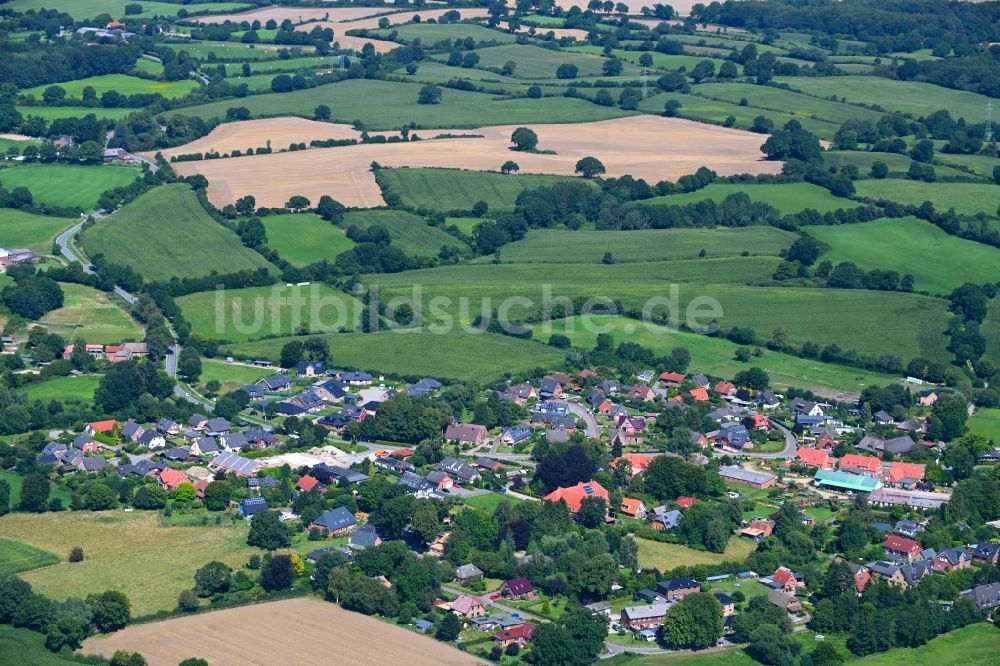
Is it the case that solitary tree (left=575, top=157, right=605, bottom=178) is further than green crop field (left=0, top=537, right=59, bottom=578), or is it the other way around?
solitary tree (left=575, top=157, right=605, bottom=178)

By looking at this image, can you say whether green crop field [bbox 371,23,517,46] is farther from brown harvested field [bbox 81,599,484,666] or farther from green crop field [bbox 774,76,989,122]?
brown harvested field [bbox 81,599,484,666]

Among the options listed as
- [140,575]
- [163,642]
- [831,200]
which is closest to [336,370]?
[140,575]

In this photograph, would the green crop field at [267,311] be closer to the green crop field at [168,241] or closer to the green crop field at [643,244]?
the green crop field at [168,241]

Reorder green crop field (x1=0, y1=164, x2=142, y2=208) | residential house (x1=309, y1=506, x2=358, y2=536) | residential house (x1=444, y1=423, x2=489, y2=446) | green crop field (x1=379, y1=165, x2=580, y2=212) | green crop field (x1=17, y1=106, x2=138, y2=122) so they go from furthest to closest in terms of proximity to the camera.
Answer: green crop field (x1=17, y1=106, x2=138, y2=122) < green crop field (x1=0, y1=164, x2=142, y2=208) < green crop field (x1=379, y1=165, x2=580, y2=212) < residential house (x1=444, y1=423, x2=489, y2=446) < residential house (x1=309, y1=506, x2=358, y2=536)

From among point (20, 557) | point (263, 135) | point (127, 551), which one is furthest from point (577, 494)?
point (263, 135)

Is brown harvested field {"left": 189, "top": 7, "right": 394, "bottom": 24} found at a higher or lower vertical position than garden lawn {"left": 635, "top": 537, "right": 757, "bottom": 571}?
higher

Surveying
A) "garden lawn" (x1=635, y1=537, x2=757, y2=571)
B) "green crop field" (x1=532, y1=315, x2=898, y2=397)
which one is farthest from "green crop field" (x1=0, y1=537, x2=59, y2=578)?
"green crop field" (x1=532, y1=315, x2=898, y2=397)
